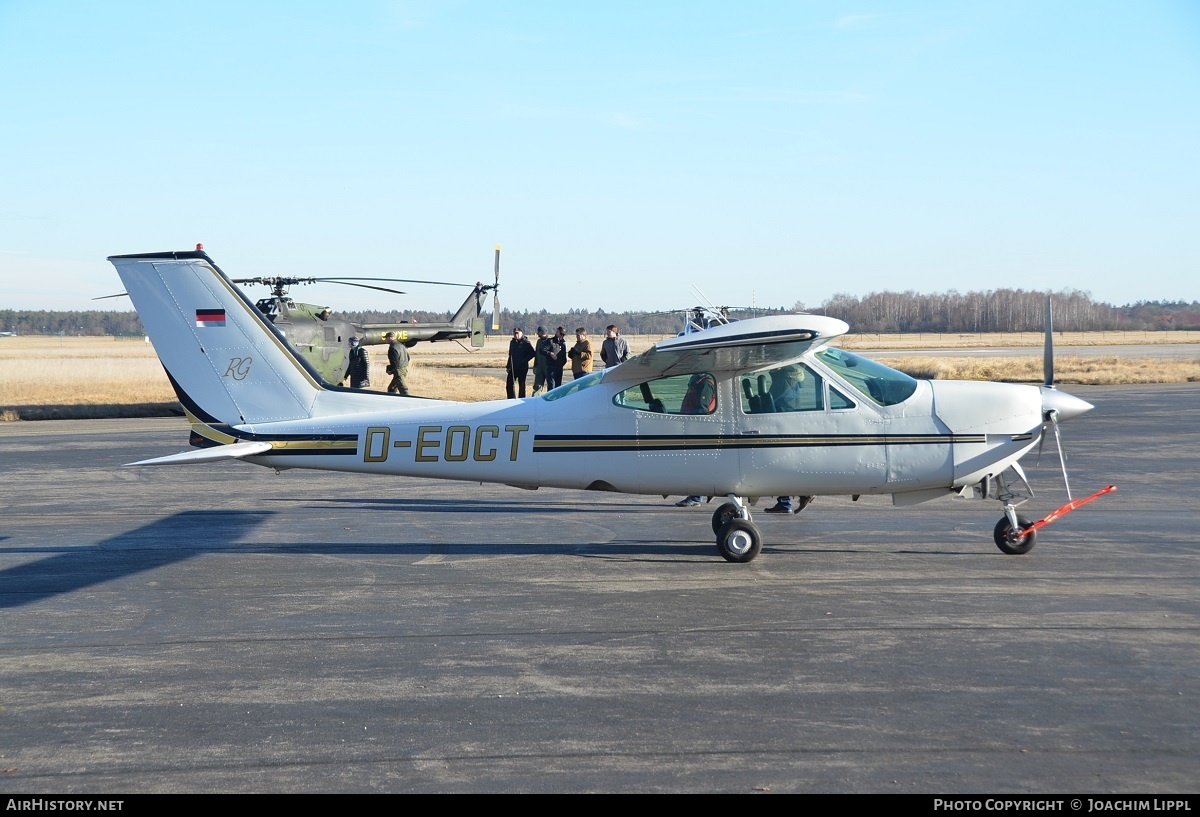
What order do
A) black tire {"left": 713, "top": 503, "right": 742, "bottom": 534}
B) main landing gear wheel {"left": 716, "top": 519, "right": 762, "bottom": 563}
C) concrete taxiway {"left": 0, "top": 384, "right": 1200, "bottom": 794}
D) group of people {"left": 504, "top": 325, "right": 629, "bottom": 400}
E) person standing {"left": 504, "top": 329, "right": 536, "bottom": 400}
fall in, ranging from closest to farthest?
concrete taxiway {"left": 0, "top": 384, "right": 1200, "bottom": 794} < main landing gear wheel {"left": 716, "top": 519, "right": 762, "bottom": 563} < black tire {"left": 713, "top": 503, "right": 742, "bottom": 534} < group of people {"left": 504, "top": 325, "right": 629, "bottom": 400} < person standing {"left": 504, "top": 329, "right": 536, "bottom": 400}

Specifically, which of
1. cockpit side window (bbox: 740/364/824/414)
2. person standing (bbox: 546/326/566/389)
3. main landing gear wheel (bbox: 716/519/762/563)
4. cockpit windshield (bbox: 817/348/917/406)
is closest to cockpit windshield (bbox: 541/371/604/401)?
cockpit side window (bbox: 740/364/824/414)

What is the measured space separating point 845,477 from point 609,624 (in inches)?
117

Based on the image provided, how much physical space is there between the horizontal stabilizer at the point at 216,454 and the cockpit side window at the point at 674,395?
3325mm

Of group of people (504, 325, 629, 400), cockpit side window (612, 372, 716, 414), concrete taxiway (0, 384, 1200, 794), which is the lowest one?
concrete taxiway (0, 384, 1200, 794)

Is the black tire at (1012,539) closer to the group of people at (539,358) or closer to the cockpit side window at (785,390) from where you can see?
the cockpit side window at (785,390)

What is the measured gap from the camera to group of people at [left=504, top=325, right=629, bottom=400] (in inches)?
799

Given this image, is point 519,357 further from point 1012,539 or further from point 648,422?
point 1012,539

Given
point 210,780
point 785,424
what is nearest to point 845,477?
point 785,424

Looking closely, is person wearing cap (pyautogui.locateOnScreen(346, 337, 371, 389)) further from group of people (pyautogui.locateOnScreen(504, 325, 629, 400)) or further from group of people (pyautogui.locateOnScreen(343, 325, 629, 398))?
group of people (pyautogui.locateOnScreen(504, 325, 629, 400))

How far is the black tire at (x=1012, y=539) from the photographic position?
9.18 meters

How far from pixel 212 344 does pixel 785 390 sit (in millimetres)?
5353

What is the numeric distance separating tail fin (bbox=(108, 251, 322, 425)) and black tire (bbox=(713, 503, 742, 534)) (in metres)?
4.03

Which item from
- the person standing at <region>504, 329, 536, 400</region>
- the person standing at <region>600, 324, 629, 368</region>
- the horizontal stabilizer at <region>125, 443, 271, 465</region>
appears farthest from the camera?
the person standing at <region>504, 329, 536, 400</region>

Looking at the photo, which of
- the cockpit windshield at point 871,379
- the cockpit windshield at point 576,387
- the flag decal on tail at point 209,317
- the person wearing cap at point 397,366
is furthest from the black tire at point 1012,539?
the person wearing cap at point 397,366
